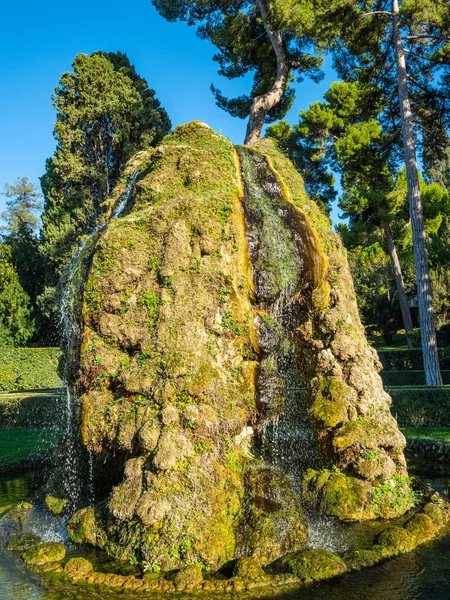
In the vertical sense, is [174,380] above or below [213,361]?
below

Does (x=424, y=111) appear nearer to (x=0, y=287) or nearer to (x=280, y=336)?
(x=280, y=336)

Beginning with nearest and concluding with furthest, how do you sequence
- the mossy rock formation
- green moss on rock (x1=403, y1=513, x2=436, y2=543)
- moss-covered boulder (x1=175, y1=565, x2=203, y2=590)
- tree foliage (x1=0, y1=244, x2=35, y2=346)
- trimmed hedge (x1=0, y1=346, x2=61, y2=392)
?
moss-covered boulder (x1=175, y1=565, x2=203, y2=590), the mossy rock formation, green moss on rock (x1=403, y1=513, x2=436, y2=543), trimmed hedge (x1=0, y1=346, x2=61, y2=392), tree foliage (x1=0, y1=244, x2=35, y2=346)

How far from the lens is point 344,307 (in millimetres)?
8820

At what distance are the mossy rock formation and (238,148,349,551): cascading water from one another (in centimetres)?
3

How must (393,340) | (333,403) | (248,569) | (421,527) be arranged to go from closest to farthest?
(248,569) < (421,527) < (333,403) < (393,340)

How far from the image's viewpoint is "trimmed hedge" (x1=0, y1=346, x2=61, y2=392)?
23344 millimetres

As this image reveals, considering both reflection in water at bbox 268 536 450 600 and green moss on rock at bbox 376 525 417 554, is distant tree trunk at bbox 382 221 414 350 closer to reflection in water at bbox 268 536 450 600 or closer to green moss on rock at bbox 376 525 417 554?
green moss on rock at bbox 376 525 417 554

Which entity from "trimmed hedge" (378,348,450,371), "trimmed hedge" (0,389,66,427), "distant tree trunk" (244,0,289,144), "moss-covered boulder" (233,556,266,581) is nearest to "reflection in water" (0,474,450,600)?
"moss-covered boulder" (233,556,266,581)

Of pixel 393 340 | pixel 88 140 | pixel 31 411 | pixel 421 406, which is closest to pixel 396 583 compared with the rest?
pixel 421 406

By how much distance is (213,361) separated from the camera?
23.5 feet

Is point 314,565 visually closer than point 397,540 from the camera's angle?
Yes

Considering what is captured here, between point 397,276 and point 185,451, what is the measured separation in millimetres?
22891

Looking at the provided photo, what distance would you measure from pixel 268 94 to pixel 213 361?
1432 centimetres

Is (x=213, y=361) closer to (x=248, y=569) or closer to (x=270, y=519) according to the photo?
(x=270, y=519)
